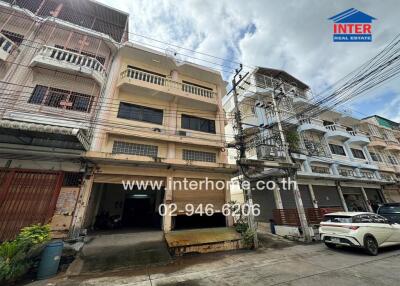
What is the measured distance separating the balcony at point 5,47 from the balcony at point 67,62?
119 centimetres

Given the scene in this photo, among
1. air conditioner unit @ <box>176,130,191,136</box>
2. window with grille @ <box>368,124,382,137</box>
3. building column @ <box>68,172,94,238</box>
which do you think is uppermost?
window with grille @ <box>368,124,382,137</box>

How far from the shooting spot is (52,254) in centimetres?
530

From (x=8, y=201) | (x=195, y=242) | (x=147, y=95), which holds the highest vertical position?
(x=147, y=95)

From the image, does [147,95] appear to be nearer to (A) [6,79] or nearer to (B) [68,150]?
(B) [68,150]

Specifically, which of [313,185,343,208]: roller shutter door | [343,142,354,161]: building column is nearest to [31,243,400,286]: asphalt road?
[313,185,343,208]: roller shutter door

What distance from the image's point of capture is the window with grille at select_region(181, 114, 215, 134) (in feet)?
40.1

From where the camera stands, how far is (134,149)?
10.2m

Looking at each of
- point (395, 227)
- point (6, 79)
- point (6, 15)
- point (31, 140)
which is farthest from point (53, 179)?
point (395, 227)

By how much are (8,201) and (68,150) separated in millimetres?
2693

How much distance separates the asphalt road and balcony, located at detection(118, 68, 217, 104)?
30.6ft

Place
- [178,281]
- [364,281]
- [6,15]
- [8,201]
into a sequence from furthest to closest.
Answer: [6,15] < [8,201] < [178,281] < [364,281]

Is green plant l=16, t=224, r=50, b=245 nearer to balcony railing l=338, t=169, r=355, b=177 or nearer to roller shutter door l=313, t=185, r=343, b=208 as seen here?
roller shutter door l=313, t=185, r=343, b=208

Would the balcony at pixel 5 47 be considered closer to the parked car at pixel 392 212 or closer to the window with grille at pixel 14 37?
the window with grille at pixel 14 37

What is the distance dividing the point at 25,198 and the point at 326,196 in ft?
67.8
